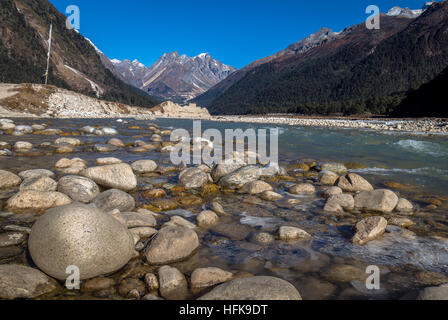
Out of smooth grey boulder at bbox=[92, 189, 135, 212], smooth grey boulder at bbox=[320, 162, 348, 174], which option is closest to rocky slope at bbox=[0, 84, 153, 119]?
smooth grey boulder at bbox=[92, 189, 135, 212]

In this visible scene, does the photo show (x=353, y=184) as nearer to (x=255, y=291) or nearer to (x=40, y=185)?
(x=255, y=291)

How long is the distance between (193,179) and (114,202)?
2605 millimetres

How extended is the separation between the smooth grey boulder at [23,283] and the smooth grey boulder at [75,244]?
0.45 feet

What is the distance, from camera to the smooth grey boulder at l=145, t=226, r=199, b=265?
3732mm

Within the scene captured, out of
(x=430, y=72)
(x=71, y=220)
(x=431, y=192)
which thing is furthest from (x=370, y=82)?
(x=71, y=220)

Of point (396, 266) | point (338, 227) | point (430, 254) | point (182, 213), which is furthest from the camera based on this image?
point (182, 213)

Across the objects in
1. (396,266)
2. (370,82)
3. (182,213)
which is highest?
(370,82)

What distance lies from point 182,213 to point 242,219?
4.20 feet

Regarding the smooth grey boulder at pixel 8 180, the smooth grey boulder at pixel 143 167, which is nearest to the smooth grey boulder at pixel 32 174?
the smooth grey boulder at pixel 8 180

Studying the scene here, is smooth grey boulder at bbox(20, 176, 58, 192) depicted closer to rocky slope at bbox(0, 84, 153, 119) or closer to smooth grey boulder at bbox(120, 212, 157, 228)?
smooth grey boulder at bbox(120, 212, 157, 228)

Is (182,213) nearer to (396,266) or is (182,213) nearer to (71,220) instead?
(71,220)

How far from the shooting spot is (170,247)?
381 cm
